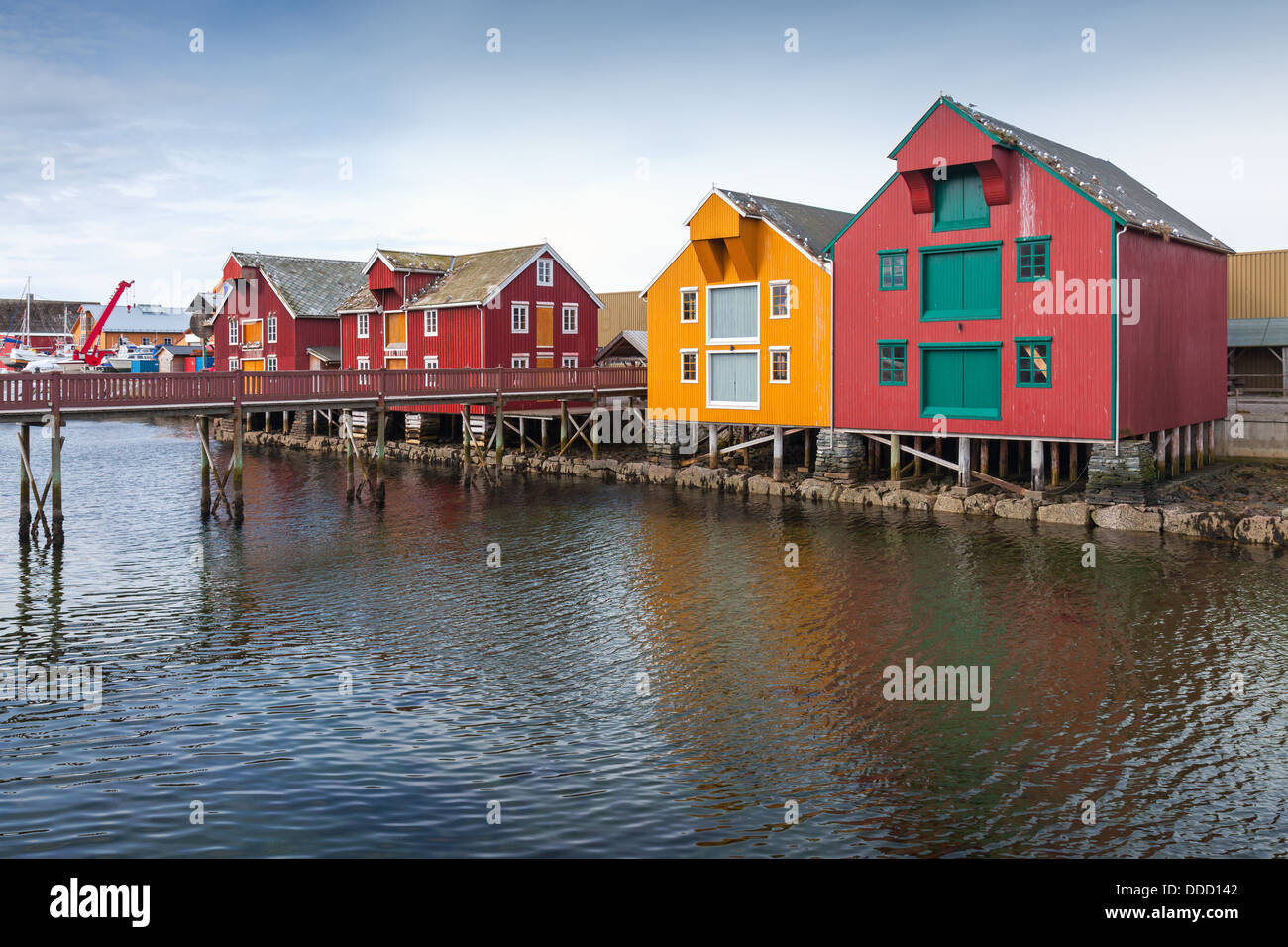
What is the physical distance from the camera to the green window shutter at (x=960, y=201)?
1345 inches

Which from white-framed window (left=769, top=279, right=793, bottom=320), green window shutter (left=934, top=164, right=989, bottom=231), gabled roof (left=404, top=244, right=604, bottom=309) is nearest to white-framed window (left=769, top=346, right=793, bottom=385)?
white-framed window (left=769, top=279, right=793, bottom=320)

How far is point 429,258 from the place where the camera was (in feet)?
191

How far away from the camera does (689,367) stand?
4397cm

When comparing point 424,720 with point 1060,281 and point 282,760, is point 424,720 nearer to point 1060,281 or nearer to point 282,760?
point 282,760

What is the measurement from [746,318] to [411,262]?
74.8ft

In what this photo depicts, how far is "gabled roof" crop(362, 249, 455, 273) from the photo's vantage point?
55.9m

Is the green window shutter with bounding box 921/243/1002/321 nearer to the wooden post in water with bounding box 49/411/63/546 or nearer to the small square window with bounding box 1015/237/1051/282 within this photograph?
the small square window with bounding box 1015/237/1051/282

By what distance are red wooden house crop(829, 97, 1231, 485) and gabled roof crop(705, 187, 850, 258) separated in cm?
248

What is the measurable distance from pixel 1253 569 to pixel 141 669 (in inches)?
951

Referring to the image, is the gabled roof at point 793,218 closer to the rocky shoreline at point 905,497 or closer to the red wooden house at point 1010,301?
the red wooden house at point 1010,301

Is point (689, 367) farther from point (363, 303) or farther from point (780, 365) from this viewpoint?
point (363, 303)
